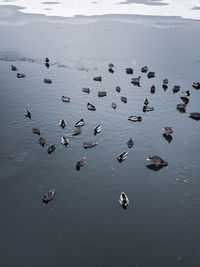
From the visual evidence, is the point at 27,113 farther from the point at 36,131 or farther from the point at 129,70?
the point at 129,70

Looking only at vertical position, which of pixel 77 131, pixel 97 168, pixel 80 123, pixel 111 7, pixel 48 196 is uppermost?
pixel 111 7

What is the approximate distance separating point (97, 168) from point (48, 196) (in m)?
4.59

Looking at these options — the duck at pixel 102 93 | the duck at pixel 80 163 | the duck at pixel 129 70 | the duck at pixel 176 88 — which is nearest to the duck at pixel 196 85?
the duck at pixel 176 88

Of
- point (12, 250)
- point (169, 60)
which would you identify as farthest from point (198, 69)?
point (12, 250)

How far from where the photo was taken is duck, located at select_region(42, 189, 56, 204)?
22.9 m

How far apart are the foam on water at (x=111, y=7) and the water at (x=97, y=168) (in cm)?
2140

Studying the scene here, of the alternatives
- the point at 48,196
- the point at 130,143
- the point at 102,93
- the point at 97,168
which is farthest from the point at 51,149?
the point at 102,93

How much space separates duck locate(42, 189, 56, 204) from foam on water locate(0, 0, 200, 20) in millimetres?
48440

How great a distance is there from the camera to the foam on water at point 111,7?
67.0 metres

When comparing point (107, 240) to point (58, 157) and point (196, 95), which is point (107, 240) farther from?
point (196, 95)

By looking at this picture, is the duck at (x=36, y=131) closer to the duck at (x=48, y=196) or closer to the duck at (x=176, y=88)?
the duck at (x=48, y=196)

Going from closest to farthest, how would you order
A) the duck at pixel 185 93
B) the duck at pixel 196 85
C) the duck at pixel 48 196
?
the duck at pixel 48 196 < the duck at pixel 185 93 < the duck at pixel 196 85

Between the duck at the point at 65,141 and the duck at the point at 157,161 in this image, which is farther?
the duck at the point at 65,141

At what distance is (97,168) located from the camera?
26.3 metres
